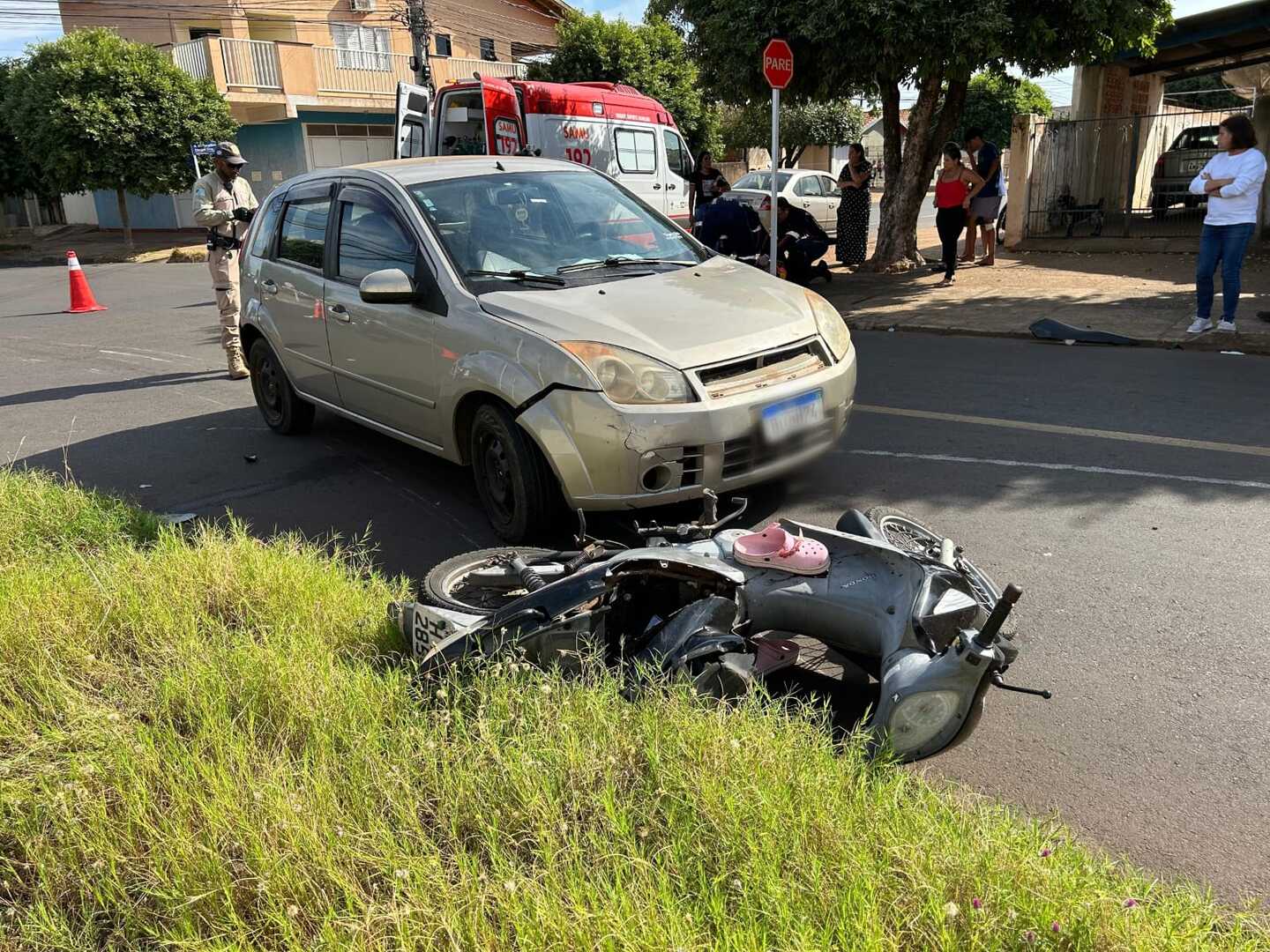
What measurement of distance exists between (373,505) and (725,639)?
311cm

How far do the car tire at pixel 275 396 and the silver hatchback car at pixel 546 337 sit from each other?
444 millimetres

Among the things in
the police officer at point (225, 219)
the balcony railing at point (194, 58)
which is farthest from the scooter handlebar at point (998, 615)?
the balcony railing at point (194, 58)

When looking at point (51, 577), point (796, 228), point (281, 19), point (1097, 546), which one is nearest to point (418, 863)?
point (51, 577)

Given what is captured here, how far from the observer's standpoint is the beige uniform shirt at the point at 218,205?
8.71 meters

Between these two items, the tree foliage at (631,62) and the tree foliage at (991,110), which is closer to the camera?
the tree foliage at (631,62)

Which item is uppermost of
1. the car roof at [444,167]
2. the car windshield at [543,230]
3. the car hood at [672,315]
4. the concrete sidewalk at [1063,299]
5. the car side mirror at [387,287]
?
the car roof at [444,167]

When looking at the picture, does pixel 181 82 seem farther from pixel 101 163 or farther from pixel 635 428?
pixel 635 428

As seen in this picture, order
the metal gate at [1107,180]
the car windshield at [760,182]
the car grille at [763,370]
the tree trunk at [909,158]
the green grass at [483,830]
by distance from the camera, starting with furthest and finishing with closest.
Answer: the car windshield at [760,182] < the metal gate at [1107,180] < the tree trunk at [909,158] < the car grille at [763,370] < the green grass at [483,830]

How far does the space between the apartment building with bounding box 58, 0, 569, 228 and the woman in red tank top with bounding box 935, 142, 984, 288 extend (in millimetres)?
21998

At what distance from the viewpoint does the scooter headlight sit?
2.73m

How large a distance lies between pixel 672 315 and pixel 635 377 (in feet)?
1.69

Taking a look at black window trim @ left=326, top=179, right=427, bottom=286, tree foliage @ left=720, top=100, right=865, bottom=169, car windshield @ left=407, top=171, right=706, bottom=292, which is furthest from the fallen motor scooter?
tree foliage @ left=720, top=100, right=865, bottom=169

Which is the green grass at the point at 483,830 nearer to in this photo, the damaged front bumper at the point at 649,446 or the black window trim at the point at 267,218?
the damaged front bumper at the point at 649,446

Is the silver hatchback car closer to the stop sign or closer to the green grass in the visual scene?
the green grass
